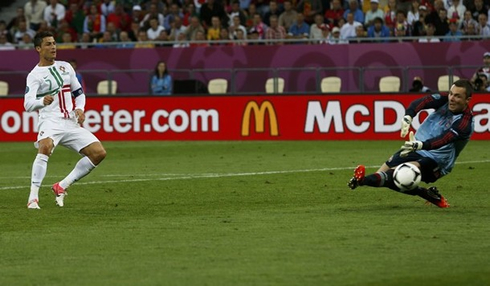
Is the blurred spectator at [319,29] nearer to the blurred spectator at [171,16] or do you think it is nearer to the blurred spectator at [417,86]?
the blurred spectator at [417,86]

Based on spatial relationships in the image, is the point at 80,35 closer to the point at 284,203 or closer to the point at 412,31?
the point at 412,31

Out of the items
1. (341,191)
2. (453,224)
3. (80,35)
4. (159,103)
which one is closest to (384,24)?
(159,103)

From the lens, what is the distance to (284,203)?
42.7ft

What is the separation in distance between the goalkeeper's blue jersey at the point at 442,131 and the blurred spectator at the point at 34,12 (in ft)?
67.2

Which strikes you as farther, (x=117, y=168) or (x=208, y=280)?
(x=117, y=168)

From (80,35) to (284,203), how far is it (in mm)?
18914

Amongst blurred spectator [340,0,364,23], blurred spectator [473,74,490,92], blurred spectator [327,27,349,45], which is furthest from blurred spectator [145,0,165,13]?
blurred spectator [473,74,490,92]

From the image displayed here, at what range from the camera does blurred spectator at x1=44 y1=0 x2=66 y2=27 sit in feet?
101

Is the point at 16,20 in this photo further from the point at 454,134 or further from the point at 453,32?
the point at 454,134

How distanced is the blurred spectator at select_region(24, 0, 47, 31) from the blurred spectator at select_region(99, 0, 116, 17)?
5.35ft

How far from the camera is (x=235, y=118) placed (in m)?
26.2

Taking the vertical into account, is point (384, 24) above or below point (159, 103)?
above

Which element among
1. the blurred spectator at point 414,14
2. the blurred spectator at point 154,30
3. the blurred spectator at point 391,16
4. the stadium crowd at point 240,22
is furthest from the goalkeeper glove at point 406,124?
the blurred spectator at point 154,30

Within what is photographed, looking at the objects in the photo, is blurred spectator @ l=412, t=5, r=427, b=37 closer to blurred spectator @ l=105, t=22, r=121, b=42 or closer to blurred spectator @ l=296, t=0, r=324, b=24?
blurred spectator @ l=296, t=0, r=324, b=24
